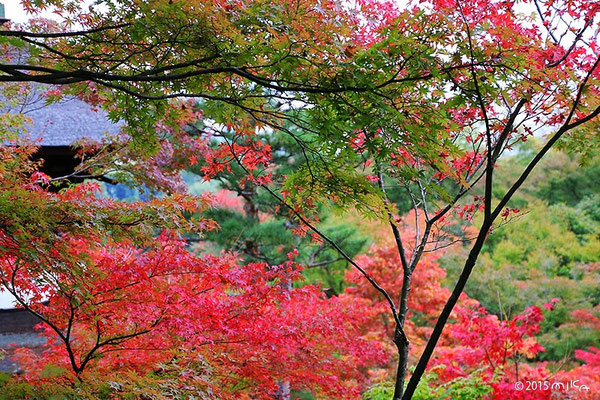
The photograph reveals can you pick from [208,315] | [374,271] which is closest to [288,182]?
[208,315]

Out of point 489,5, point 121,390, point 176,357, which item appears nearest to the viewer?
point 121,390

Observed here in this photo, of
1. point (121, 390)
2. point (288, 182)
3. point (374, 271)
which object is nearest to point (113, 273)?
point (121, 390)

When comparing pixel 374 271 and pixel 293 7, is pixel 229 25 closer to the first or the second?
pixel 293 7

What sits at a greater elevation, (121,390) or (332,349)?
(332,349)

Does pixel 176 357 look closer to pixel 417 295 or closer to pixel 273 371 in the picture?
pixel 273 371

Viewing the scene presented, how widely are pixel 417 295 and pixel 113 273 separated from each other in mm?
6366

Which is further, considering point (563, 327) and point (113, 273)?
point (563, 327)

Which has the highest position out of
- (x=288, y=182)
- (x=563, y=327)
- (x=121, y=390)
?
(x=563, y=327)

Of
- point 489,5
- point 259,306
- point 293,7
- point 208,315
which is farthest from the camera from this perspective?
point 259,306

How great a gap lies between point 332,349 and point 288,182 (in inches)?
96.9

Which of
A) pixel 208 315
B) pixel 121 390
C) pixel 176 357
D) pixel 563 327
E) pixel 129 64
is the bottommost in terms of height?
pixel 121 390

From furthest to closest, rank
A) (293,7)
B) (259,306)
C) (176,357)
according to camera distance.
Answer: (259,306) → (176,357) → (293,7)

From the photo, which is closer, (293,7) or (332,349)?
(293,7)

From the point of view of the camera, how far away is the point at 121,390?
9.68 feet
